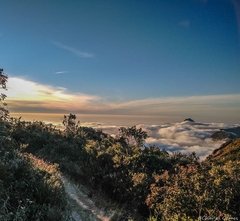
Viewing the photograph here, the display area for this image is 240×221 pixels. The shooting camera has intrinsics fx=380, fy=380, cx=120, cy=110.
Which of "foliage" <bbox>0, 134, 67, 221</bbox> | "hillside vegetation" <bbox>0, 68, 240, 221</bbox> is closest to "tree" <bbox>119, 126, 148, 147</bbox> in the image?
"hillside vegetation" <bbox>0, 68, 240, 221</bbox>

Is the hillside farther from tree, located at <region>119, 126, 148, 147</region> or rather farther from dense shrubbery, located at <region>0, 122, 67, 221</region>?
dense shrubbery, located at <region>0, 122, 67, 221</region>

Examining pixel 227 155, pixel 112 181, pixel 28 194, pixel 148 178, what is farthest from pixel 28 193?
pixel 227 155

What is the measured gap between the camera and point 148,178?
25969 millimetres

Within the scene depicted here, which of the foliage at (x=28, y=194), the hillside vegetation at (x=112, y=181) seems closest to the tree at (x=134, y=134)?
the hillside vegetation at (x=112, y=181)

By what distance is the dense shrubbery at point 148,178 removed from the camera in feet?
51.8

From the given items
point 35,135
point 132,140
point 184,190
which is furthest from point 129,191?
point 132,140

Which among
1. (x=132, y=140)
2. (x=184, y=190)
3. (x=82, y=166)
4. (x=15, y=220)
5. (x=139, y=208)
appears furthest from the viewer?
(x=132, y=140)

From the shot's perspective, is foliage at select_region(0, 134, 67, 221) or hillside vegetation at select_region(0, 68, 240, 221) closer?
foliage at select_region(0, 134, 67, 221)

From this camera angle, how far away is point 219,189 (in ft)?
52.9

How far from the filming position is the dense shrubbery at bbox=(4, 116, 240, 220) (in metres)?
15.8

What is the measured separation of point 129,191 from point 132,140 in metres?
94.5

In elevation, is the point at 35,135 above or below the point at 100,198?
above

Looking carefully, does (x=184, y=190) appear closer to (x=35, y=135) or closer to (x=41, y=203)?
(x=41, y=203)

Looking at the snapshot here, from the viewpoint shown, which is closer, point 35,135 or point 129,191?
point 129,191
